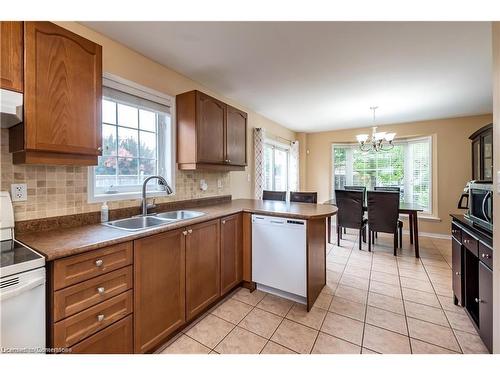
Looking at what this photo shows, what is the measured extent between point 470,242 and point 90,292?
251 cm

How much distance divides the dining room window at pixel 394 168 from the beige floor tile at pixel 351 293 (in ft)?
8.93

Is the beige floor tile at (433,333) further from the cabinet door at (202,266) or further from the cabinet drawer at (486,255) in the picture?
the cabinet door at (202,266)

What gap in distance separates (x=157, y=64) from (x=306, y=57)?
145 centimetres

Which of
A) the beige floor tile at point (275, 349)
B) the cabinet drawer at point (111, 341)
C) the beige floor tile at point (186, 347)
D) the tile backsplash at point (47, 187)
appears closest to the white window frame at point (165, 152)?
the tile backsplash at point (47, 187)

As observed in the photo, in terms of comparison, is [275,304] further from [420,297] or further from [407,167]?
[407,167]

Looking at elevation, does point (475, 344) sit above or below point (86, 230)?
below

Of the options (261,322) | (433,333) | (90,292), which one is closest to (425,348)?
(433,333)

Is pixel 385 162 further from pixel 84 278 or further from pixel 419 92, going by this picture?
pixel 84 278

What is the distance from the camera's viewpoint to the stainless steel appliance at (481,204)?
1482 mm

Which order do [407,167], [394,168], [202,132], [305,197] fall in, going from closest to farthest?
1. [202,132]
2. [305,197]
3. [407,167]
4. [394,168]

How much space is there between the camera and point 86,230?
1.41 m

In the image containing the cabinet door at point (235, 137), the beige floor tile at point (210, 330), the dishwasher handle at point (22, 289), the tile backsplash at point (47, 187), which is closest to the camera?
the dishwasher handle at point (22, 289)

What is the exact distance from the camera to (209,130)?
2359 millimetres
